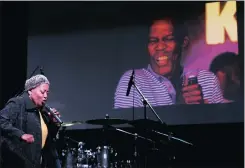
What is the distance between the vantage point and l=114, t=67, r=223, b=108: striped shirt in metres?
5.32

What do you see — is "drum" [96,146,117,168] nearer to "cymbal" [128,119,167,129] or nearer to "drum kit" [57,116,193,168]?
"drum kit" [57,116,193,168]

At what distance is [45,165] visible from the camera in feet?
10.7

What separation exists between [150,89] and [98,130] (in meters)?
0.91

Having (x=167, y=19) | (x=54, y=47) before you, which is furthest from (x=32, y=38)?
(x=167, y=19)

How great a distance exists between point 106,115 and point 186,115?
3.07 feet

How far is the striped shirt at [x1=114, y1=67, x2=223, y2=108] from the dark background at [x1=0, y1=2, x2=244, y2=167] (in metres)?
0.37

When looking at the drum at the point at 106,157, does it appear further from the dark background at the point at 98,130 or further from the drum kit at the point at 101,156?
the dark background at the point at 98,130

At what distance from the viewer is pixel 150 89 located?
18.4ft

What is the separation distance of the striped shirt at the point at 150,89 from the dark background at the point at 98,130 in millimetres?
367

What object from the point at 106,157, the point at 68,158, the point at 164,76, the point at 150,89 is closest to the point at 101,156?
the point at 106,157

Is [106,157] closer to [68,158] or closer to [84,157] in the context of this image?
[84,157]

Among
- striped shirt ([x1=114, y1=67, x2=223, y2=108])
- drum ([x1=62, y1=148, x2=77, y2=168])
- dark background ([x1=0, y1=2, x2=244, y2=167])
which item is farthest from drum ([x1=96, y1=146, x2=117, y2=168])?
striped shirt ([x1=114, y1=67, x2=223, y2=108])

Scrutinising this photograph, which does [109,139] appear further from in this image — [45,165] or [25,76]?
[45,165]

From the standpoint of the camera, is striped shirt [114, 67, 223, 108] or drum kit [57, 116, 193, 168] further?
drum kit [57, 116, 193, 168]
